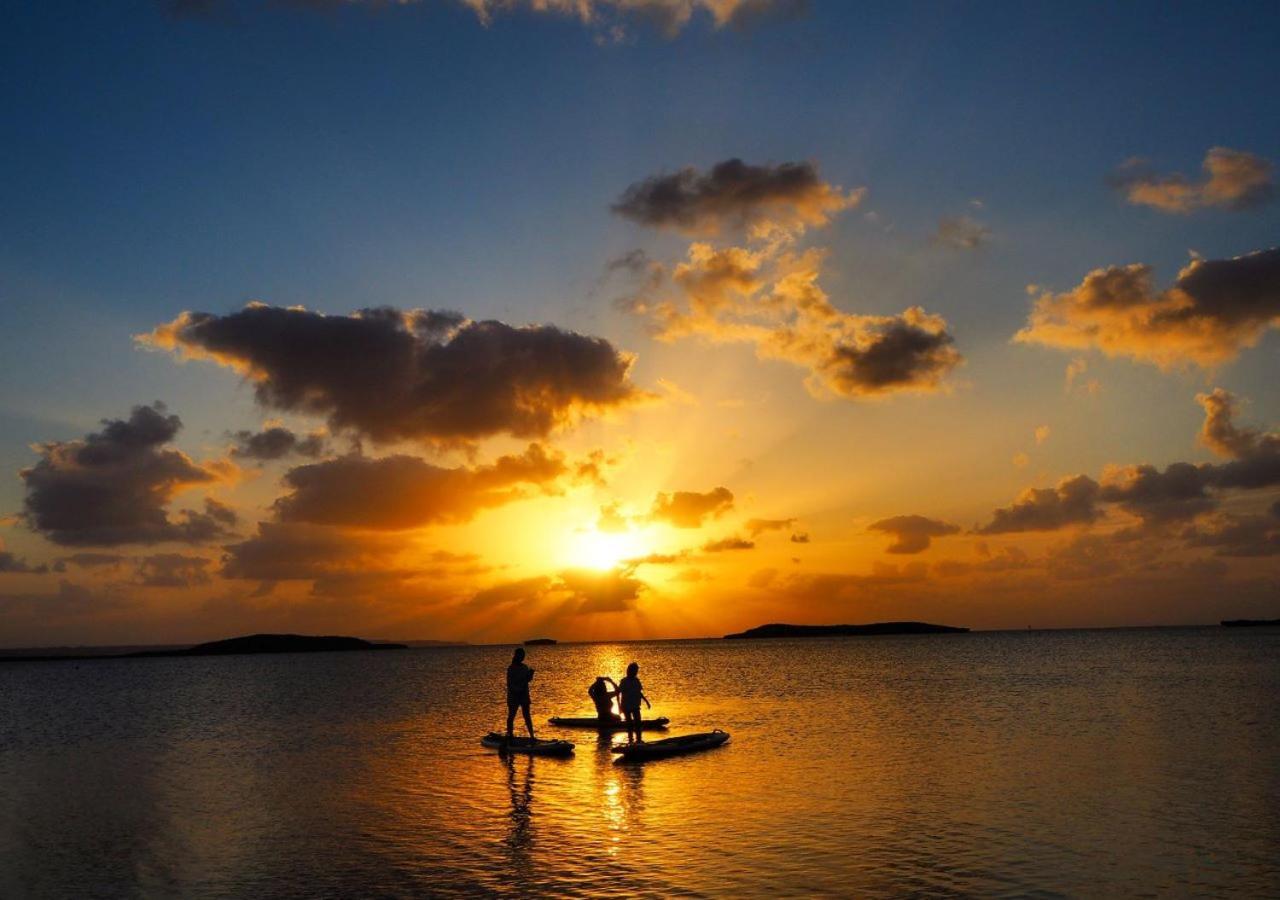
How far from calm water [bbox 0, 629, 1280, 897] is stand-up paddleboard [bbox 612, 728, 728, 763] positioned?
0.70 meters

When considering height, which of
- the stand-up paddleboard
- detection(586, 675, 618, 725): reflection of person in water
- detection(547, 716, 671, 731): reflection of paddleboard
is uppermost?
detection(586, 675, 618, 725): reflection of person in water

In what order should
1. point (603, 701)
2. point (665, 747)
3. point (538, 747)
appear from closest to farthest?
point (665, 747)
point (538, 747)
point (603, 701)

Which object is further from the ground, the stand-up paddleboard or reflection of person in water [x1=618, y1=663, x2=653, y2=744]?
reflection of person in water [x1=618, y1=663, x2=653, y2=744]

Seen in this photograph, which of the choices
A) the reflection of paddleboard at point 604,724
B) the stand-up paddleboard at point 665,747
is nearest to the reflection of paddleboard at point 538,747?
the stand-up paddleboard at point 665,747

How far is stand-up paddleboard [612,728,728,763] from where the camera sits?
35.6 metres

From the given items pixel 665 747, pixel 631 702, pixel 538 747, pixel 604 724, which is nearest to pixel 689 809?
pixel 665 747

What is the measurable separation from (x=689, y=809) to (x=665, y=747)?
36.1ft

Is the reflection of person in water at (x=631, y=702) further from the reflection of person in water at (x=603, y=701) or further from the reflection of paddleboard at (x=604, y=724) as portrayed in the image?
the reflection of paddleboard at (x=604, y=724)

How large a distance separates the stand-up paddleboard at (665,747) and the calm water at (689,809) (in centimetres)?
70

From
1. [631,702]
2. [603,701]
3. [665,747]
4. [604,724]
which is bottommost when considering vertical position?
[604,724]

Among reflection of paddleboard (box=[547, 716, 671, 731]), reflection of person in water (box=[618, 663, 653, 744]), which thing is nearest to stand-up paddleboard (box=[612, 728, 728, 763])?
reflection of person in water (box=[618, 663, 653, 744])

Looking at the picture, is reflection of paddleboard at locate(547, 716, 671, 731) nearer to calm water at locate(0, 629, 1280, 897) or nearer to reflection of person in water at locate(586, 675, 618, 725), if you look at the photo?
reflection of person in water at locate(586, 675, 618, 725)

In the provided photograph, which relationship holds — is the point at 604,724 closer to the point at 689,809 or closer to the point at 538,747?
the point at 538,747

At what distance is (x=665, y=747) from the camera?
3709 cm
